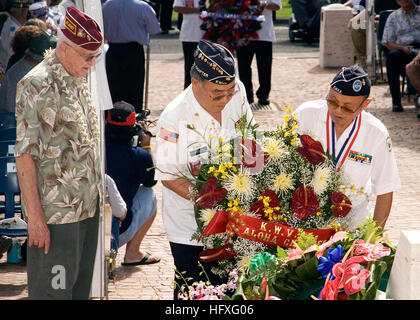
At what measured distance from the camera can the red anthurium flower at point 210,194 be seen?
14.0ft

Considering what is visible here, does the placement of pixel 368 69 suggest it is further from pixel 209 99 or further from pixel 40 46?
pixel 209 99

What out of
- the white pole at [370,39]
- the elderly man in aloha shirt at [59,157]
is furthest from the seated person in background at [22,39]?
the white pole at [370,39]

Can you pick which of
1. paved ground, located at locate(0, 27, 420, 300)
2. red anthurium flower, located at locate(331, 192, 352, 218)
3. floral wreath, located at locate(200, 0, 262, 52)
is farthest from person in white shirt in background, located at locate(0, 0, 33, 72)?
red anthurium flower, located at locate(331, 192, 352, 218)

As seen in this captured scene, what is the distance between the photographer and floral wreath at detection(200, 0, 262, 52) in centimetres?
1275

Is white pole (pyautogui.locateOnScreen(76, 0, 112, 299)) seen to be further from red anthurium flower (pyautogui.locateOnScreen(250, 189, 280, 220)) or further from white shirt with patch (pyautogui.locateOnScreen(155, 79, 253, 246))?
red anthurium flower (pyautogui.locateOnScreen(250, 189, 280, 220))

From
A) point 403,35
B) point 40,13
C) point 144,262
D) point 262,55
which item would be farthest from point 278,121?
point 144,262

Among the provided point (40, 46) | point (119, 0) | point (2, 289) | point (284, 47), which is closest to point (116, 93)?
point (119, 0)

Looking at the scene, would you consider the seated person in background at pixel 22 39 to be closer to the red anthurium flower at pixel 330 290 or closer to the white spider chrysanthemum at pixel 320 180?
the white spider chrysanthemum at pixel 320 180

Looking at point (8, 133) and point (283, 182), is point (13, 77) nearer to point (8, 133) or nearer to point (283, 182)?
point (8, 133)

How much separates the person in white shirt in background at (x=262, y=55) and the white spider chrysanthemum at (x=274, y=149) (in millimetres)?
9294

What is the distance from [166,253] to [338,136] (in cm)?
315

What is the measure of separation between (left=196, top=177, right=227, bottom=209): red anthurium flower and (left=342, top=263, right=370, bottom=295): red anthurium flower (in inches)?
48.4

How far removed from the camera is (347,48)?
17.5m

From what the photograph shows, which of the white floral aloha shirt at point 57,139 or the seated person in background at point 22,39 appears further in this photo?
the seated person in background at point 22,39
